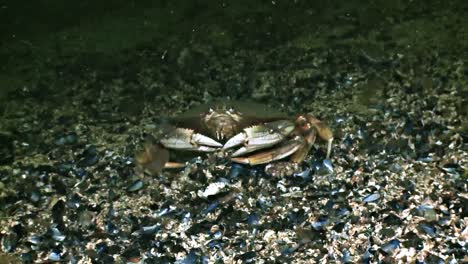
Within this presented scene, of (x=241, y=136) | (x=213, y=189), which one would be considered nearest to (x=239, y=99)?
(x=241, y=136)

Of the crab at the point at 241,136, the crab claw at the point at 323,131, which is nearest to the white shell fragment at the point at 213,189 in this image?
the crab at the point at 241,136

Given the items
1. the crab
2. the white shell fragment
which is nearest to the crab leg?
the crab

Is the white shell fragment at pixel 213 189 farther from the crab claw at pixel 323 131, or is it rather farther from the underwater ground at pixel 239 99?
the crab claw at pixel 323 131

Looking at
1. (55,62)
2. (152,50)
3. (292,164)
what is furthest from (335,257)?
(55,62)

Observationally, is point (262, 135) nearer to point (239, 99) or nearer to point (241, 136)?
point (241, 136)

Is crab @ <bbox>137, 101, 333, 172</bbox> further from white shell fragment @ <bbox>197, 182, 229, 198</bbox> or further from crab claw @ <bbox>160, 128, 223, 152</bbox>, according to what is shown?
white shell fragment @ <bbox>197, 182, 229, 198</bbox>

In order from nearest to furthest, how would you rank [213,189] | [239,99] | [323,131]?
1. [213,189]
2. [323,131]
3. [239,99]
